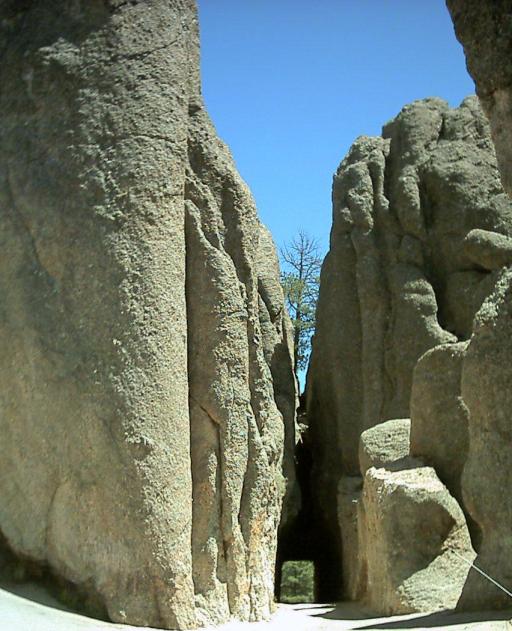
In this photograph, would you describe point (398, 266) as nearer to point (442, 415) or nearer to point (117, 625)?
point (442, 415)

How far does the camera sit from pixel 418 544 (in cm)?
705

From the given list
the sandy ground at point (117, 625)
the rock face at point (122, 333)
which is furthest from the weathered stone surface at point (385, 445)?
the sandy ground at point (117, 625)

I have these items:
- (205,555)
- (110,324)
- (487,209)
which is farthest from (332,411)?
(110,324)

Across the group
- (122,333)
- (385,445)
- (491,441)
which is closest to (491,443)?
(491,441)

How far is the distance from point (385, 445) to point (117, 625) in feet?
11.6

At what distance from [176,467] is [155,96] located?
2.49 m

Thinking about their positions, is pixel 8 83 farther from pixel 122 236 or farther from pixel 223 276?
pixel 223 276

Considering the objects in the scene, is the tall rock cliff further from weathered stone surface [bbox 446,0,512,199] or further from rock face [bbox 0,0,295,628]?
rock face [bbox 0,0,295,628]

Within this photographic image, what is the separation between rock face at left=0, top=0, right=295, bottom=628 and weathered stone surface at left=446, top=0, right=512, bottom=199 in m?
2.89

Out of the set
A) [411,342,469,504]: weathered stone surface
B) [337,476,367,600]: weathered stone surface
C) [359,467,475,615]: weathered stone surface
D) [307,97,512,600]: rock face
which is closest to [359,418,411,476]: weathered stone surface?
[411,342,469,504]: weathered stone surface

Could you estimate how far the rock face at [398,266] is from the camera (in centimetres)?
1164

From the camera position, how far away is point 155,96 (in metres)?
6.76

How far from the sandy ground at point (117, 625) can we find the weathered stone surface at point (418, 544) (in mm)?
314

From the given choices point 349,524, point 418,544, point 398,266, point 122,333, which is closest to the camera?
point 122,333
